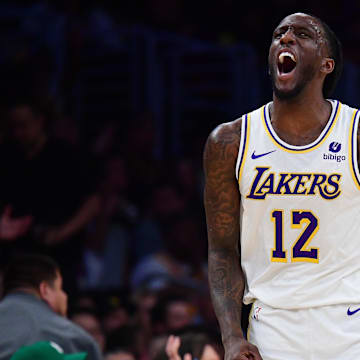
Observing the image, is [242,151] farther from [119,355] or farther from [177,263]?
[177,263]

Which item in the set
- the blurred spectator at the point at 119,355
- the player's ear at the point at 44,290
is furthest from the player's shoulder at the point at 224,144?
the blurred spectator at the point at 119,355

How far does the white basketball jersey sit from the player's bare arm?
7 centimetres

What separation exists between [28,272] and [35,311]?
321 millimetres

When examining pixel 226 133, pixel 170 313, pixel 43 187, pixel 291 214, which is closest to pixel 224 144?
pixel 226 133

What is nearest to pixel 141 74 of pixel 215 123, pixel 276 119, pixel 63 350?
pixel 215 123

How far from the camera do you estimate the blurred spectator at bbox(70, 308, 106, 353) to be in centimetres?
655

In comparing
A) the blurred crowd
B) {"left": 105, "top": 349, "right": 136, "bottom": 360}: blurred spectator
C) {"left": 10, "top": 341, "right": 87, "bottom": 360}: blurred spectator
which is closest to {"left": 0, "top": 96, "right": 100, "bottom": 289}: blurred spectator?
the blurred crowd

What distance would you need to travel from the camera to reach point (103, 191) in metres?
7.85

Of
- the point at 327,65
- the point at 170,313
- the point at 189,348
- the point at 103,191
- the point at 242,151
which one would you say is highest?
the point at 327,65

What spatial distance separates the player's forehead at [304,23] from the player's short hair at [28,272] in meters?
2.41

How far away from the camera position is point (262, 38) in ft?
33.5

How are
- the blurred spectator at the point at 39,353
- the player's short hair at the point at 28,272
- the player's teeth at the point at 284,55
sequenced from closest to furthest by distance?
the player's teeth at the point at 284,55 → the blurred spectator at the point at 39,353 → the player's short hair at the point at 28,272

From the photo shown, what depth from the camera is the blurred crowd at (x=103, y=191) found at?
6734 millimetres

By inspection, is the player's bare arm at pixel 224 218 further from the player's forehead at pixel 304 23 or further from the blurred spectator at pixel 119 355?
the blurred spectator at pixel 119 355
